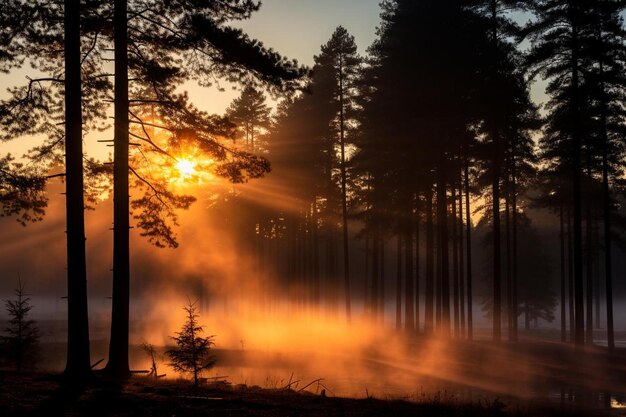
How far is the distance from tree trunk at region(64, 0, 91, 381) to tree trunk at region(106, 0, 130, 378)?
1.24m

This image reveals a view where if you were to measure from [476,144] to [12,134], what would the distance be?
21494 mm

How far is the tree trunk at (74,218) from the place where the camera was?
11.5 meters

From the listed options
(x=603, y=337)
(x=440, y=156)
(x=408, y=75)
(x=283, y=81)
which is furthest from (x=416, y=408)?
(x=603, y=337)

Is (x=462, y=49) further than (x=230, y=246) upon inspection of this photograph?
No

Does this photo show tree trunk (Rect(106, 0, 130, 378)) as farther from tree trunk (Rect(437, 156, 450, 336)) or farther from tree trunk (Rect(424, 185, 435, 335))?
tree trunk (Rect(424, 185, 435, 335))

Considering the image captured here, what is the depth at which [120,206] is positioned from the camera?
1318cm

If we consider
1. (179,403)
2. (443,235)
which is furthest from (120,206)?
(443,235)

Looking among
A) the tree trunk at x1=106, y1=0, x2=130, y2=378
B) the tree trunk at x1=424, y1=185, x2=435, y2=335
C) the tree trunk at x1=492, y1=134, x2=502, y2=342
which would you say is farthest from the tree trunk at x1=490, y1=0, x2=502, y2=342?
the tree trunk at x1=106, y1=0, x2=130, y2=378

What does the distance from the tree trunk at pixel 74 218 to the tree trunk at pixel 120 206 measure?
1245 mm

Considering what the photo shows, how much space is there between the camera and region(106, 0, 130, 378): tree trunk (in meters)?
13.0

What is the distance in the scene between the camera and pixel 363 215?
3322 cm

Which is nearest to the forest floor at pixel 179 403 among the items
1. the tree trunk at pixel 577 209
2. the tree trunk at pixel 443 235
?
the tree trunk at pixel 577 209

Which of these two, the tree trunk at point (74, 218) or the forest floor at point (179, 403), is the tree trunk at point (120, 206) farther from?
the forest floor at point (179, 403)

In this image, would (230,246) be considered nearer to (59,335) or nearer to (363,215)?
(59,335)
